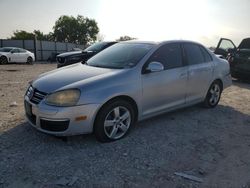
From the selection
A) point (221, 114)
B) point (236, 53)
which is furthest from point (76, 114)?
point (236, 53)

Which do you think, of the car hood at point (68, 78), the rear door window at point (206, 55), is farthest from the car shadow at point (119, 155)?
the rear door window at point (206, 55)

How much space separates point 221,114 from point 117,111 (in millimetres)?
2886

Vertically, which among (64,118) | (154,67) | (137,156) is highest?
(154,67)

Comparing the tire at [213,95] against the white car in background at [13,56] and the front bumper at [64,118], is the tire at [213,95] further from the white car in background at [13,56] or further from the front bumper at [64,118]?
the white car in background at [13,56]

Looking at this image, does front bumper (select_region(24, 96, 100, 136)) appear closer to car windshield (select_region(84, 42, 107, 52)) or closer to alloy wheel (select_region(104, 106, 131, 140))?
alloy wheel (select_region(104, 106, 131, 140))

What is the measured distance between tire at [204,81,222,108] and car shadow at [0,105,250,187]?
3.63ft

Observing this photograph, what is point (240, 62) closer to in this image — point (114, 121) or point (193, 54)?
point (193, 54)

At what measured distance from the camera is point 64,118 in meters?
4.13

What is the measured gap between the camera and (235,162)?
13.3ft

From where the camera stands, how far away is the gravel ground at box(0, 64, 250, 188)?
3.50 meters

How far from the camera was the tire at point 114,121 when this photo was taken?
436 cm

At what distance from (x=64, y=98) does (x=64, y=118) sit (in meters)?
0.28

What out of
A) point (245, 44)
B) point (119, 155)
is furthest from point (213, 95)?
point (245, 44)

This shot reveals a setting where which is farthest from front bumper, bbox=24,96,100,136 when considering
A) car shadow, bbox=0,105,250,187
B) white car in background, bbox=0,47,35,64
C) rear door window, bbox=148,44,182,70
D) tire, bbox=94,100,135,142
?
white car in background, bbox=0,47,35,64
